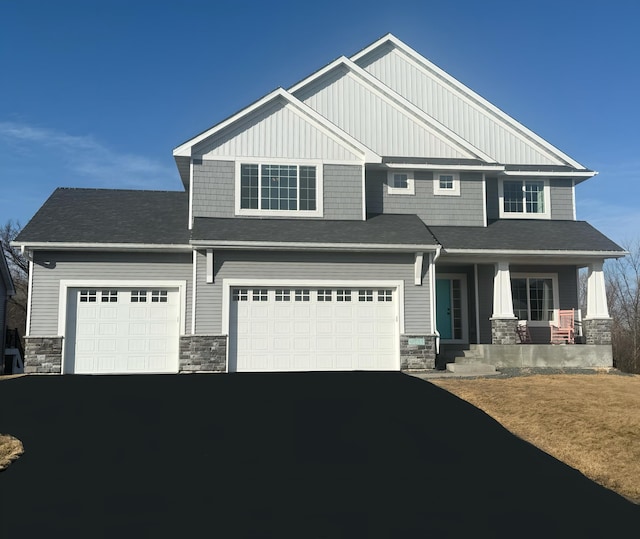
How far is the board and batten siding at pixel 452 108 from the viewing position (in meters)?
20.5

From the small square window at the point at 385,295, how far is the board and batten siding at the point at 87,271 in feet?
16.0

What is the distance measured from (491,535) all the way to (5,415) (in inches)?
300

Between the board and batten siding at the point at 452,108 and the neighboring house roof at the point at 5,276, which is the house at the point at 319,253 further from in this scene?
the neighboring house roof at the point at 5,276

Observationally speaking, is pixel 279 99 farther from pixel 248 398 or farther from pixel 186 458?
pixel 186 458

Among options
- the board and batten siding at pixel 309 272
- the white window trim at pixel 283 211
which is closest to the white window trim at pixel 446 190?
the board and batten siding at pixel 309 272

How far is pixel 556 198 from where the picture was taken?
64.6 feet

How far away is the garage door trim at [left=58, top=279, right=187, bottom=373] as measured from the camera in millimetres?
15305

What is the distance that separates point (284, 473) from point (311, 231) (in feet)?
32.1

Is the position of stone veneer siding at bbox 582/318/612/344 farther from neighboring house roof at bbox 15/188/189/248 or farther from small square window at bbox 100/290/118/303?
small square window at bbox 100/290/118/303

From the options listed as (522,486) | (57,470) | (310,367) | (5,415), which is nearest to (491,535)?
(522,486)

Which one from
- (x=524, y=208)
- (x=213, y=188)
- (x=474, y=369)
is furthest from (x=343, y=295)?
(x=524, y=208)

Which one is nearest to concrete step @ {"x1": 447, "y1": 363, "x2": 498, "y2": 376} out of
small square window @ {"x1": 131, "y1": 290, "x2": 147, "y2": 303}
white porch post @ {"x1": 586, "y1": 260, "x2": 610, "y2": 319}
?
white porch post @ {"x1": 586, "y1": 260, "x2": 610, "y2": 319}

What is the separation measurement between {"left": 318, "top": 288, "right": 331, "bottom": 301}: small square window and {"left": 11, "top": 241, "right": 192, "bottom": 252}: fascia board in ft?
11.4

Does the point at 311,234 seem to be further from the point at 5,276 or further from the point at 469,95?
the point at 5,276
